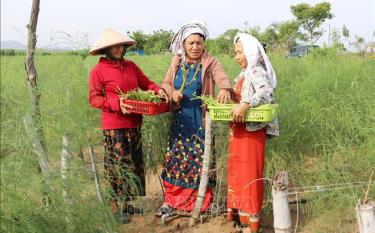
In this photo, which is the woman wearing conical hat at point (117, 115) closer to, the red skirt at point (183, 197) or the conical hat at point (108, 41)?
the conical hat at point (108, 41)

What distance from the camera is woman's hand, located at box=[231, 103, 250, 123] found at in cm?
255

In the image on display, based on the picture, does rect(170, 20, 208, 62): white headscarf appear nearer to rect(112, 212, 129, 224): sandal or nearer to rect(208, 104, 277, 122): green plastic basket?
rect(208, 104, 277, 122): green plastic basket

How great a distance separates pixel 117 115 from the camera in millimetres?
2984

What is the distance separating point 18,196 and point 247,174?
4.55ft

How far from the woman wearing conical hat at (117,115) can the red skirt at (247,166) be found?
61 cm

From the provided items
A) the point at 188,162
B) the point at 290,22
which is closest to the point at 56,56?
the point at 188,162

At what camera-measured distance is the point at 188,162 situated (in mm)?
3113

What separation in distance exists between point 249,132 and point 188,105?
51 cm

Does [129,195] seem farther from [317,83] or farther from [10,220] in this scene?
[317,83]

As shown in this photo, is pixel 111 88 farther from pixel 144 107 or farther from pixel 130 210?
pixel 130 210

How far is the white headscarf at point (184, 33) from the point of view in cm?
290

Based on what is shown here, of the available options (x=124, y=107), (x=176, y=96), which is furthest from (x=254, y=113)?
(x=124, y=107)

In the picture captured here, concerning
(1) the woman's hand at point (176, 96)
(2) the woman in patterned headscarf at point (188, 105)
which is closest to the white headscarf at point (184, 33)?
(2) the woman in patterned headscarf at point (188, 105)

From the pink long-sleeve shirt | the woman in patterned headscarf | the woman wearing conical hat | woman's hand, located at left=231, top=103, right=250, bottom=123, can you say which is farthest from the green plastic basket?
the pink long-sleeve shirt
